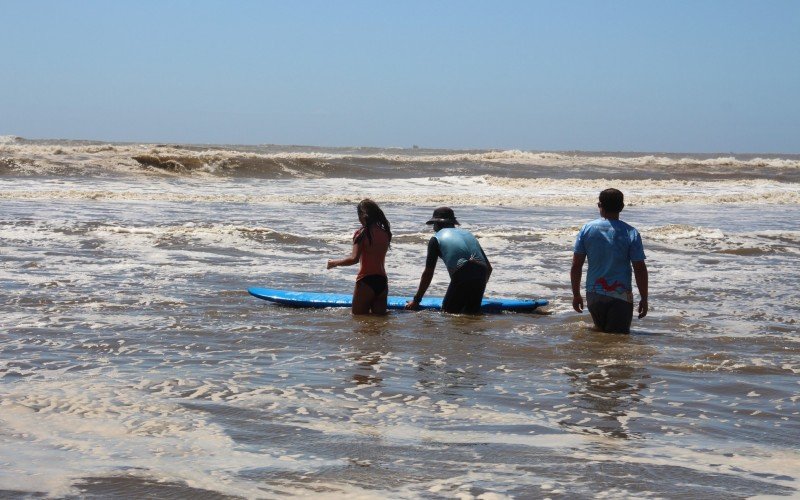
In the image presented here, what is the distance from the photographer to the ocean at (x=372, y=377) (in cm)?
415

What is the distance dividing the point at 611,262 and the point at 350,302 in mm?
2777

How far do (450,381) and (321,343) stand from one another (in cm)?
161

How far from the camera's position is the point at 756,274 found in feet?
39.9

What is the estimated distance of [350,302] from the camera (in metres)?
9.18

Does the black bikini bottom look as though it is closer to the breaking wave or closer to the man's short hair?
the man's short hair

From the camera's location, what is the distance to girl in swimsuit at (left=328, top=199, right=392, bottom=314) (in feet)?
28.5

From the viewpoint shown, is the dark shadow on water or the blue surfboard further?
the blue surfboard

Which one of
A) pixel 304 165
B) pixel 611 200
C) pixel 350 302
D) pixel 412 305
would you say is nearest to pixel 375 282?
pixel 412 305

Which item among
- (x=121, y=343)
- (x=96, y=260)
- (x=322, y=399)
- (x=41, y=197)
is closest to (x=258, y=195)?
(x=41, y=197)

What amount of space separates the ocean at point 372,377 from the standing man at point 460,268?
0.21 m

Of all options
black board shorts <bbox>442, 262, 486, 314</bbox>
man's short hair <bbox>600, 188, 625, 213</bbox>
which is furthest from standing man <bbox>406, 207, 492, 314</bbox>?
man's short hair <bbox>600, 188, 625, 213</bbox>

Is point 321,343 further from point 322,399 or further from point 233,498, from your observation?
point 233,498

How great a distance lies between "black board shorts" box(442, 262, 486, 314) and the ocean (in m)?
0.19

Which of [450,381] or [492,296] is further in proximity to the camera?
[492,296]
